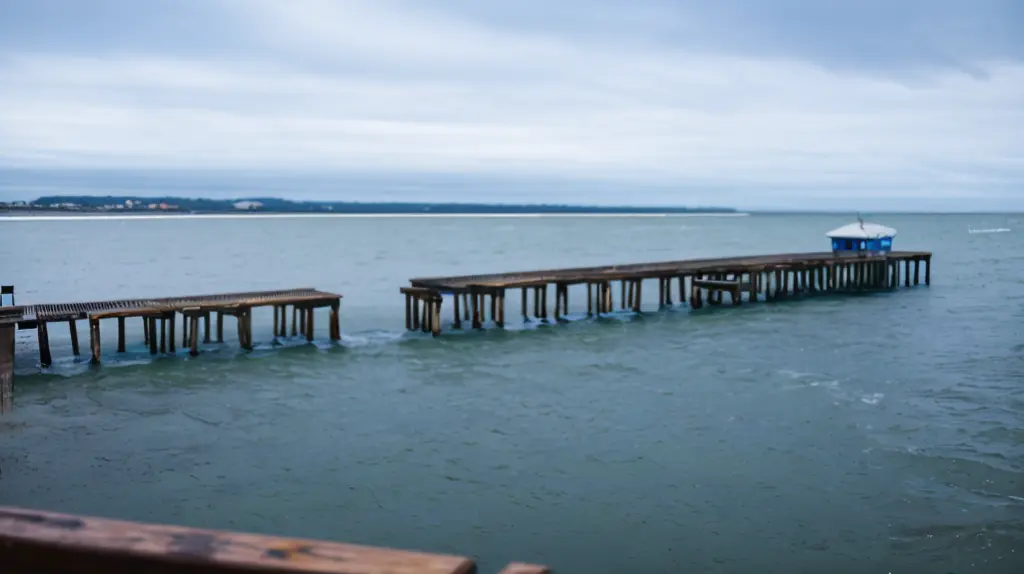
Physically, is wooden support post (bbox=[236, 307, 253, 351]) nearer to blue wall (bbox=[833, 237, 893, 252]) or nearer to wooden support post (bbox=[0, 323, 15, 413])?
wooden support post (bbox=[0, 323, 15, 413])

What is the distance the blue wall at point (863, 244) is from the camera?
4431 cm

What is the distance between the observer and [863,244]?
44.5 metres

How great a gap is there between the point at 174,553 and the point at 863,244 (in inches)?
1819

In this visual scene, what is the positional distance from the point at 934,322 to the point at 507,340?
15.8 m

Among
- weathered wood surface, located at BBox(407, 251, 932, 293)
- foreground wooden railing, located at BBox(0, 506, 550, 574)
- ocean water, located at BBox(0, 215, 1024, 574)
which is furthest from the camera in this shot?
weathered wood surface, located at BBox(407, 251, 932, 293)

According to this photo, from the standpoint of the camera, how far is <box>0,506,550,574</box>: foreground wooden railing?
2.31m

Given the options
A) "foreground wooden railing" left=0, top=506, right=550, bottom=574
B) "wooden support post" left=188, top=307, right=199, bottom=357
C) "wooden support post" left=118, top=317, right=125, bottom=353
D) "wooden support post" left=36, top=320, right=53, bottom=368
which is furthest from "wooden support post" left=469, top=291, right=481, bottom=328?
"foreground wooden railing" left=0, top=506, right=550, bottom=574

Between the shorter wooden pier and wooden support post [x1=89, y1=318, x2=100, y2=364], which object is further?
wooden support post [x1=89, y1=318, x2=100, y2=364]

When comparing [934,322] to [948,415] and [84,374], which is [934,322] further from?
[84,374]

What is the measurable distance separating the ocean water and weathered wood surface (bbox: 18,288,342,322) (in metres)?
1.32

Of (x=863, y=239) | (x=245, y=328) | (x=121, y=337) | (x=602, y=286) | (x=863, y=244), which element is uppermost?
(x=863, y=239)

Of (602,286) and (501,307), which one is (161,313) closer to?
(501,307)

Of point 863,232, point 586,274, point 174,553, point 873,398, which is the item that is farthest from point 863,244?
point 174,553

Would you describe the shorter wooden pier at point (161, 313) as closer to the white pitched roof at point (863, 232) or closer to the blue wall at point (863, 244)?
the white pitched roof at point (863, 232)
